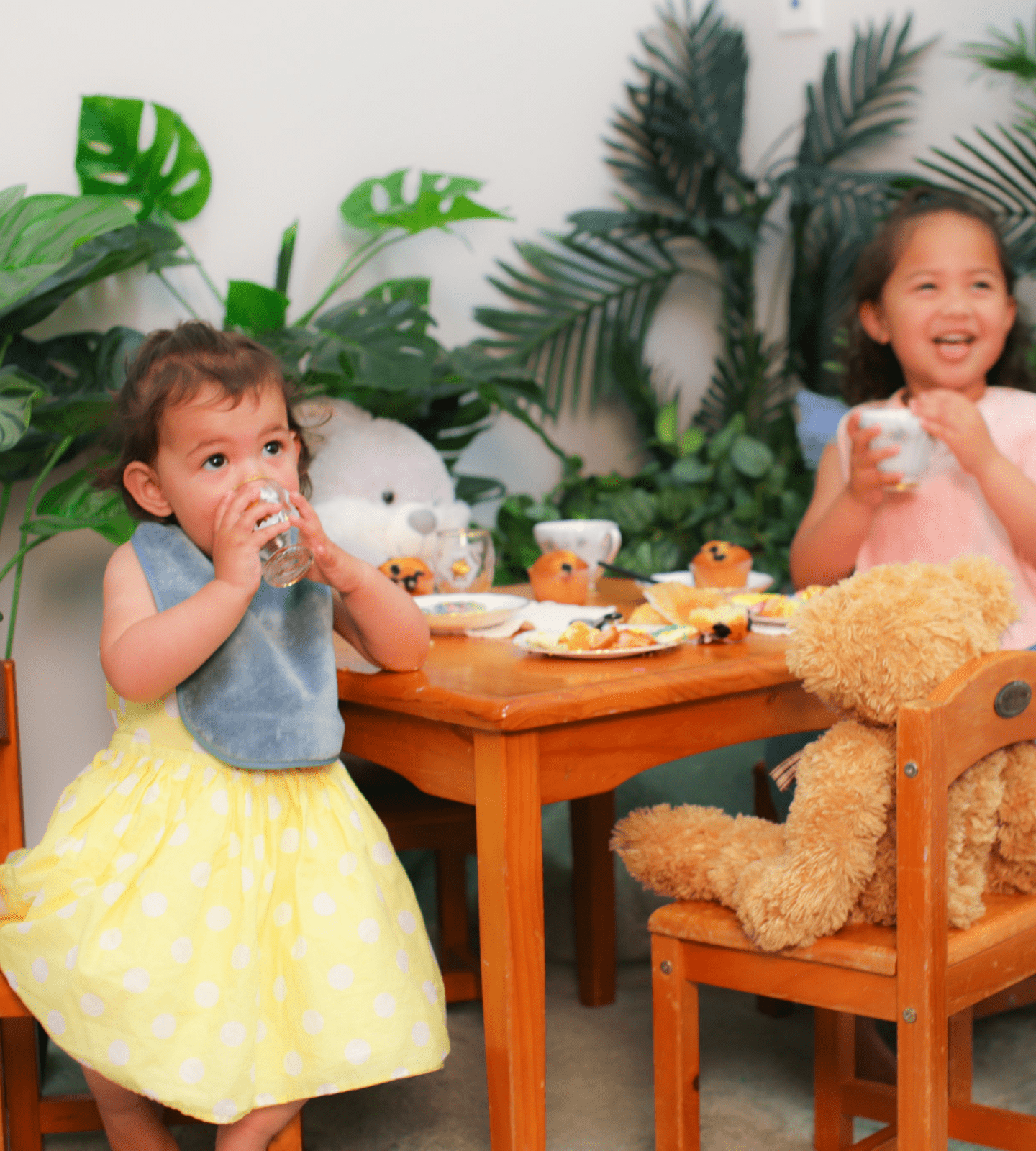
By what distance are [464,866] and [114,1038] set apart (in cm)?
101

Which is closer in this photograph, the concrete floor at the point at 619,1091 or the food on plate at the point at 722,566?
the concrete floor at the point at 619,1091

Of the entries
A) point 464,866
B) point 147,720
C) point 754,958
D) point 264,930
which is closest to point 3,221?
point 147,720

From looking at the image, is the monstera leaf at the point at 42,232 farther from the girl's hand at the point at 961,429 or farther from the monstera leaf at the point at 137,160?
the girl's hand at the point at 961,429

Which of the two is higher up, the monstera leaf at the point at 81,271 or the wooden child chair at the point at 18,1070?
the monstera leaf at the point at 81,271

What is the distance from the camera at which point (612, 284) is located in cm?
300

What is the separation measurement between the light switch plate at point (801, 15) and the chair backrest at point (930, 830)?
258 cm

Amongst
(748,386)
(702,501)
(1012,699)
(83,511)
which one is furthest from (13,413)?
(748,386)

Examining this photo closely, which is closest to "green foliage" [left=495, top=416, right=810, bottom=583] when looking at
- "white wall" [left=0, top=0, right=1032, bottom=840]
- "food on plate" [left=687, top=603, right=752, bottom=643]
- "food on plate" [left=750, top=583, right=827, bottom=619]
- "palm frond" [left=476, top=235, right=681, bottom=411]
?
"white wall" [left=0, top=0, right=1032, bottom=840]

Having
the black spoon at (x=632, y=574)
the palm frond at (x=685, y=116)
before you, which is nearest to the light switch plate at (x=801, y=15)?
the palm frond at (x=685, y=116)

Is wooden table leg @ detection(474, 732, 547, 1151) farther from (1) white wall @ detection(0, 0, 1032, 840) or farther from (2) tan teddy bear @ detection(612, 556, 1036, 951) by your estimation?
(1) white wall @ detection(0, 0, 1032, 840)

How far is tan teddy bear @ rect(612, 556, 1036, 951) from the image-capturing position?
1.17m

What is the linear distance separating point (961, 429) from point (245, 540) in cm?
110

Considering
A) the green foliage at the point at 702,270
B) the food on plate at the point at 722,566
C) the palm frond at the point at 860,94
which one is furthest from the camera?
the palm frond at the point at 860,94

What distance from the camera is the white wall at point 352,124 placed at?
2.23 metres
